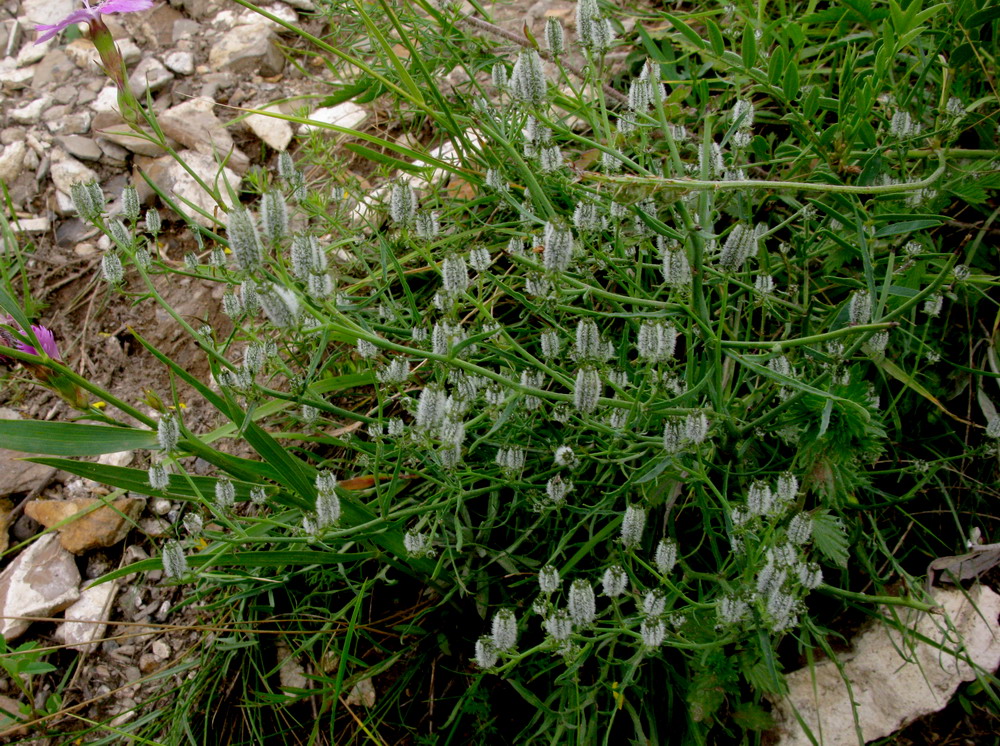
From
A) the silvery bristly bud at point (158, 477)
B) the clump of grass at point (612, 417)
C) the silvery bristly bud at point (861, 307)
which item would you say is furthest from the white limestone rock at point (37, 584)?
the silvery bristly bud at point (861, 307)

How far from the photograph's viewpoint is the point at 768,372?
1354mm

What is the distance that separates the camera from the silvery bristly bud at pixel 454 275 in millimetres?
1391

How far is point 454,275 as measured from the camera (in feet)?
4.60

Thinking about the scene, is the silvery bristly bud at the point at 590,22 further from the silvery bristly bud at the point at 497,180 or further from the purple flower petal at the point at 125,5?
the purple flower petal at the point at 125,5

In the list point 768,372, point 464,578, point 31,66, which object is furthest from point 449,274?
point 31,66

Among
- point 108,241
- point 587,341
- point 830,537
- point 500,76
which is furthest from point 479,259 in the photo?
point 108,241

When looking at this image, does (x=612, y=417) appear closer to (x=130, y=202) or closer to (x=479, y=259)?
(x=479, y=259)

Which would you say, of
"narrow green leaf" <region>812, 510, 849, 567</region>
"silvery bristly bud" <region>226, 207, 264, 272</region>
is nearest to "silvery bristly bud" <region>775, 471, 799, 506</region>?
"narrow green leaf" <region>812, 510, 849, 567</region>

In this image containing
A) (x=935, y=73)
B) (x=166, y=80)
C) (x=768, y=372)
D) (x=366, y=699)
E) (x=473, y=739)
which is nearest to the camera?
(x=768, y=372)

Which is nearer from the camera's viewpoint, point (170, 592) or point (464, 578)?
point (464, 578)

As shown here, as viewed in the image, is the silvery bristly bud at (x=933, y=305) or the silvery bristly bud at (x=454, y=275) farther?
the silvery bristly bud at (x=933, y=305)

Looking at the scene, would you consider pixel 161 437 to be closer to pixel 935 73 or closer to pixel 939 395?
pixel 939 395

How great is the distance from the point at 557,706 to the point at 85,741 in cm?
123

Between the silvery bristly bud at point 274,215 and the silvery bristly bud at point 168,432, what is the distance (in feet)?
1.32
